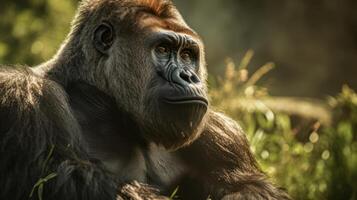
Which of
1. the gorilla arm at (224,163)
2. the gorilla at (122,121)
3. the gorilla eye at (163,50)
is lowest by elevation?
the gorilla arm at (224,163)

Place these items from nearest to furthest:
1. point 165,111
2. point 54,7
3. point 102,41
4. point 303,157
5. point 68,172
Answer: point 68,172 < point 165,111 < point 102,41 < point 303,157 < point 54,7

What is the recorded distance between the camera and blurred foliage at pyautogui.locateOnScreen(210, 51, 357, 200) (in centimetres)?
644

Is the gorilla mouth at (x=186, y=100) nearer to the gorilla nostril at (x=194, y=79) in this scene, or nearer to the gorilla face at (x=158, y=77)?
the gorilla face at (x=158, y=77)

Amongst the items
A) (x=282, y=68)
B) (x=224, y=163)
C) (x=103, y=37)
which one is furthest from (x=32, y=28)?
(x=224, y=163)

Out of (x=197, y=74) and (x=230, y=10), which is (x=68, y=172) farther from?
(x=230, y=10)

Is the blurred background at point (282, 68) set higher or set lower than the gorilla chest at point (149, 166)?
lower

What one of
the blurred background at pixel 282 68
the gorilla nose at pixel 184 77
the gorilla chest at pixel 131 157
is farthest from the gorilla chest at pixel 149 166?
the blurred background at pixel 282 68

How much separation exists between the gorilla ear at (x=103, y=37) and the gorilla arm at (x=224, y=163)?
0.91 metres

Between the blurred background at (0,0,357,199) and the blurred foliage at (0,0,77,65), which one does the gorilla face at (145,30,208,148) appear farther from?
the blurred foliage at (0,0,77,65)

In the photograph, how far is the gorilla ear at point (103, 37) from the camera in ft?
16.2

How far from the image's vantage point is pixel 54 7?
10.5 meters

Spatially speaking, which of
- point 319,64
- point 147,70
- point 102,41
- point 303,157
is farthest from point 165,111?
point 319,64

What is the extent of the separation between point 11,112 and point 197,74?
1348 mm

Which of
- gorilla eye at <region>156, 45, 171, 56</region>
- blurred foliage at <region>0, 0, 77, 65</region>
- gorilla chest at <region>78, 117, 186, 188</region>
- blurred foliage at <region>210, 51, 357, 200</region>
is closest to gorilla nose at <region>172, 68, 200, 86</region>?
gorilla eye at <region>156, 45, 171, 56</region>
